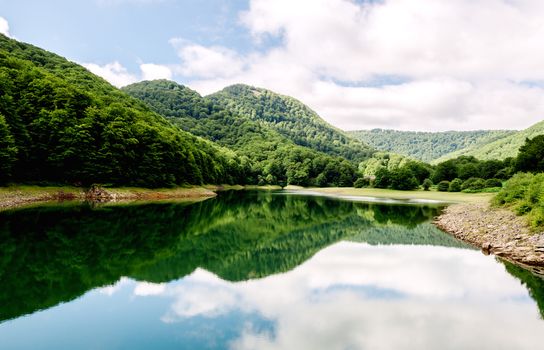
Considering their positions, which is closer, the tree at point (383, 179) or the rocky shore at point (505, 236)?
the rocky shore at point (505, 236)

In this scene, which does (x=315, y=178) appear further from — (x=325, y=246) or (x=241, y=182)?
(x=325, y=246)

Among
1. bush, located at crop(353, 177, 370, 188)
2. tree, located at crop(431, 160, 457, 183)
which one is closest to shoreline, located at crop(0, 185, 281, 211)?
bush, located at crop(353, 177, 370, 188)

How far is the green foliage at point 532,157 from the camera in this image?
221ft

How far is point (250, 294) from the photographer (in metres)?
14.3

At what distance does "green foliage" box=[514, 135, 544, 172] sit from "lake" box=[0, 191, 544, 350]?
181 ft

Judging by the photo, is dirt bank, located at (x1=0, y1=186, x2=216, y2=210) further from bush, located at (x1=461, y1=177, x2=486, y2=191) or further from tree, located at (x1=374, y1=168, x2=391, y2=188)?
bush, located at (x1=461, y1=177, x2=486, y2=191)

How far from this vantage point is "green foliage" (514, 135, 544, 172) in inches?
2650

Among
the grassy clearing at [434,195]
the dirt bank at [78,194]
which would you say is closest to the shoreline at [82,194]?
the dirt bank at [78,194]

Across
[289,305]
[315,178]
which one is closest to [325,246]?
[289,305]

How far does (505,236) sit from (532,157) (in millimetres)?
57683

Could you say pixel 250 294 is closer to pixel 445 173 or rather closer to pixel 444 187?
pixel 444 187

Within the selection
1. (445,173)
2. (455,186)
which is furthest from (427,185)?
(445,173)

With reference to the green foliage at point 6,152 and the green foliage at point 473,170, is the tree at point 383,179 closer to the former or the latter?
the green foliage at point 473,170

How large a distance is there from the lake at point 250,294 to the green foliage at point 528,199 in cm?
429
